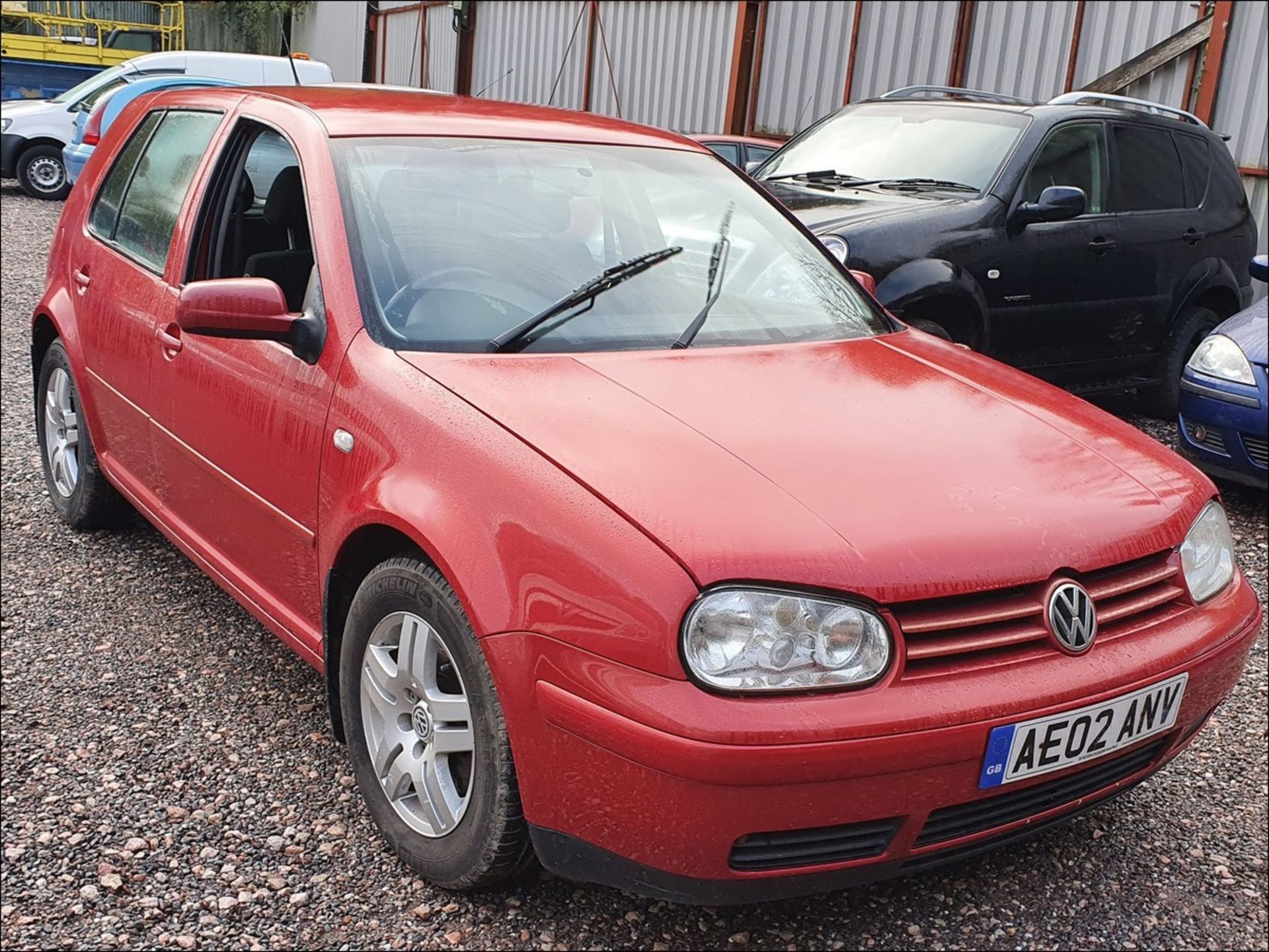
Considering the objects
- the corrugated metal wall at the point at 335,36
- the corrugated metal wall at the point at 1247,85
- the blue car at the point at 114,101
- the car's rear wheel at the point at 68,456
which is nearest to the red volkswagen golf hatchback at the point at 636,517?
the car's rear wheel at the point at 68,456

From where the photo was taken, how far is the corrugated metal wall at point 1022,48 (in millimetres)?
10773

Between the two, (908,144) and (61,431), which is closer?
(61,431)

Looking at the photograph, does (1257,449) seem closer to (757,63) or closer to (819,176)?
(819,176)

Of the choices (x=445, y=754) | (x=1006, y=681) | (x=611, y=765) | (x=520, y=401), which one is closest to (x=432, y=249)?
(x=520, y=401)

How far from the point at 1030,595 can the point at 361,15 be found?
23.8m

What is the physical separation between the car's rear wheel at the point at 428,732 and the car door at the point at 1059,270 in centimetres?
424

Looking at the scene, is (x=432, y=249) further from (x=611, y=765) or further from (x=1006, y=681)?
(x=1006, y=681)

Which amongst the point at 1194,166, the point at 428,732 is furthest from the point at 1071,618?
the point at 1194,166

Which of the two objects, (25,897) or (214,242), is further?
(214,242)

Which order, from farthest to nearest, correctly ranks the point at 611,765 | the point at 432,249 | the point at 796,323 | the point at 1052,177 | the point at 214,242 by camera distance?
1. the point at 1052,177
2. the point at 214,242
3. the point at 796,323
4. the point at 432,249
5. the point at 611,765

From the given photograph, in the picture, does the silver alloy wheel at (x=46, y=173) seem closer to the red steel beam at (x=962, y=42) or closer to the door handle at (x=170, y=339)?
the red steel beam at (x=962, y=42)

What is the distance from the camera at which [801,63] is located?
1290cm

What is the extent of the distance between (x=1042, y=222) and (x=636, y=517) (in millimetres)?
4749

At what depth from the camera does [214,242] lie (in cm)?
353
